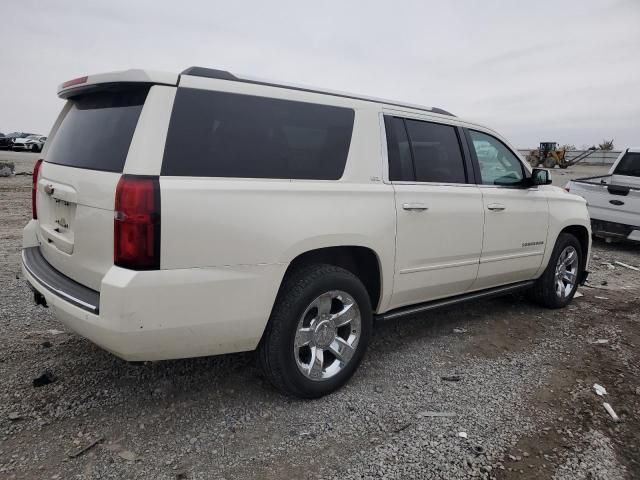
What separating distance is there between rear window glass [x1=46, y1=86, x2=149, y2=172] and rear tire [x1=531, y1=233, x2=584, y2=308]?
415 cm

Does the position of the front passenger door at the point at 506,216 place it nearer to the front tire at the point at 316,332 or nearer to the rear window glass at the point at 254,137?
the front tire at the point at 316,332

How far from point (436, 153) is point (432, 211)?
54cm

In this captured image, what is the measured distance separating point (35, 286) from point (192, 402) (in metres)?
1.17

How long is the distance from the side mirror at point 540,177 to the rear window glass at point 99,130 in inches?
137

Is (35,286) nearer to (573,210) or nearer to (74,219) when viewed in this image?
(74,219)

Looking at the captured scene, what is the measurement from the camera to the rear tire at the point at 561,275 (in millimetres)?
5012

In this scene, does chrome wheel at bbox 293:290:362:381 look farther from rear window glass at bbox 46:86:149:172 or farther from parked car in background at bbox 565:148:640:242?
parked car in background at bbox 565:148:640:242

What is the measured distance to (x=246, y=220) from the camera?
8.50ft

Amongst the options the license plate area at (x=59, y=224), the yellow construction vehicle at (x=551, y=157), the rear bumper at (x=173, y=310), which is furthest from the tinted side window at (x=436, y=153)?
the yellow construction vehicle at (x=551, y=157)

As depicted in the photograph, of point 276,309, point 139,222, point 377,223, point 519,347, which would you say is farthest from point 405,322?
point 139,222

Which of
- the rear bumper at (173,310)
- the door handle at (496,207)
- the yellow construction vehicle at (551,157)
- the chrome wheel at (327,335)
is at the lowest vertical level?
the chrome wheel at (327,335)

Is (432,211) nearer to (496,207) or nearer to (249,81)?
(496,207)

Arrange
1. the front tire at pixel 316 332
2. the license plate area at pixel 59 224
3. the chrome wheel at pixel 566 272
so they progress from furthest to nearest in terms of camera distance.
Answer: the chrome wheel at pixel 566 272, the front tire at pixel 316 332, the license plate area at pixel 59 224

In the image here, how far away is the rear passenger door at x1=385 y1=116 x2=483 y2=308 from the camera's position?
3455 millimetres
